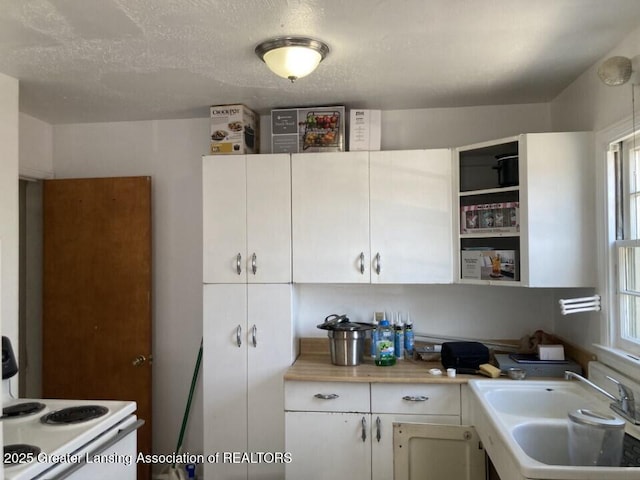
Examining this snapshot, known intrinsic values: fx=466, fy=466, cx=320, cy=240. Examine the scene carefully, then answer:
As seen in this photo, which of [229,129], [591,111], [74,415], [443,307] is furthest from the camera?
[443,307]

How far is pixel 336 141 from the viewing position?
279 centimetres

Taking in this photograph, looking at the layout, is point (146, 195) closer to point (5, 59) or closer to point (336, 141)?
point (5, 59)

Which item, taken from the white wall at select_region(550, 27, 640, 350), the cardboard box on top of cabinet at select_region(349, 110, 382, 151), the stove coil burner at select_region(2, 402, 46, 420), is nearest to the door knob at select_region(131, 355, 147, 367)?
the stove coil burner at select_region(2, 402, 46, 420)

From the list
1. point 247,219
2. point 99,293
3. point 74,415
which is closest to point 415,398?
point 247,219

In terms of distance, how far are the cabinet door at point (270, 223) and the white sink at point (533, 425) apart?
1.23m

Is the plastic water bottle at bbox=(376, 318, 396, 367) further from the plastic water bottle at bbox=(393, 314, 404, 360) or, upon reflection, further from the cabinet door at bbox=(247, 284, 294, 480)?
the cabinet door at bbox=(247, 284, 294, 480)

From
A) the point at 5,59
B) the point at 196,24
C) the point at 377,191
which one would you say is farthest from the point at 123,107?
the point at 377,191

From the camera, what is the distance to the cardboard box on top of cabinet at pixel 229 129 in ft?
9.21

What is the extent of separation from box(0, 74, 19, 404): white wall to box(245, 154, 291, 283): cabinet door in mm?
1182

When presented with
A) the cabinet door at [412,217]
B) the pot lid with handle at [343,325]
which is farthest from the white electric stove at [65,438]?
the cabinet door at [412,217]

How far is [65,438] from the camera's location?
5.64ft

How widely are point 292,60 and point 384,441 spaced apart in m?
1.95

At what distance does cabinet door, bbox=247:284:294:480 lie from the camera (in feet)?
8.82

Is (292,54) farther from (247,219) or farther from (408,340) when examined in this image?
(408,340)
